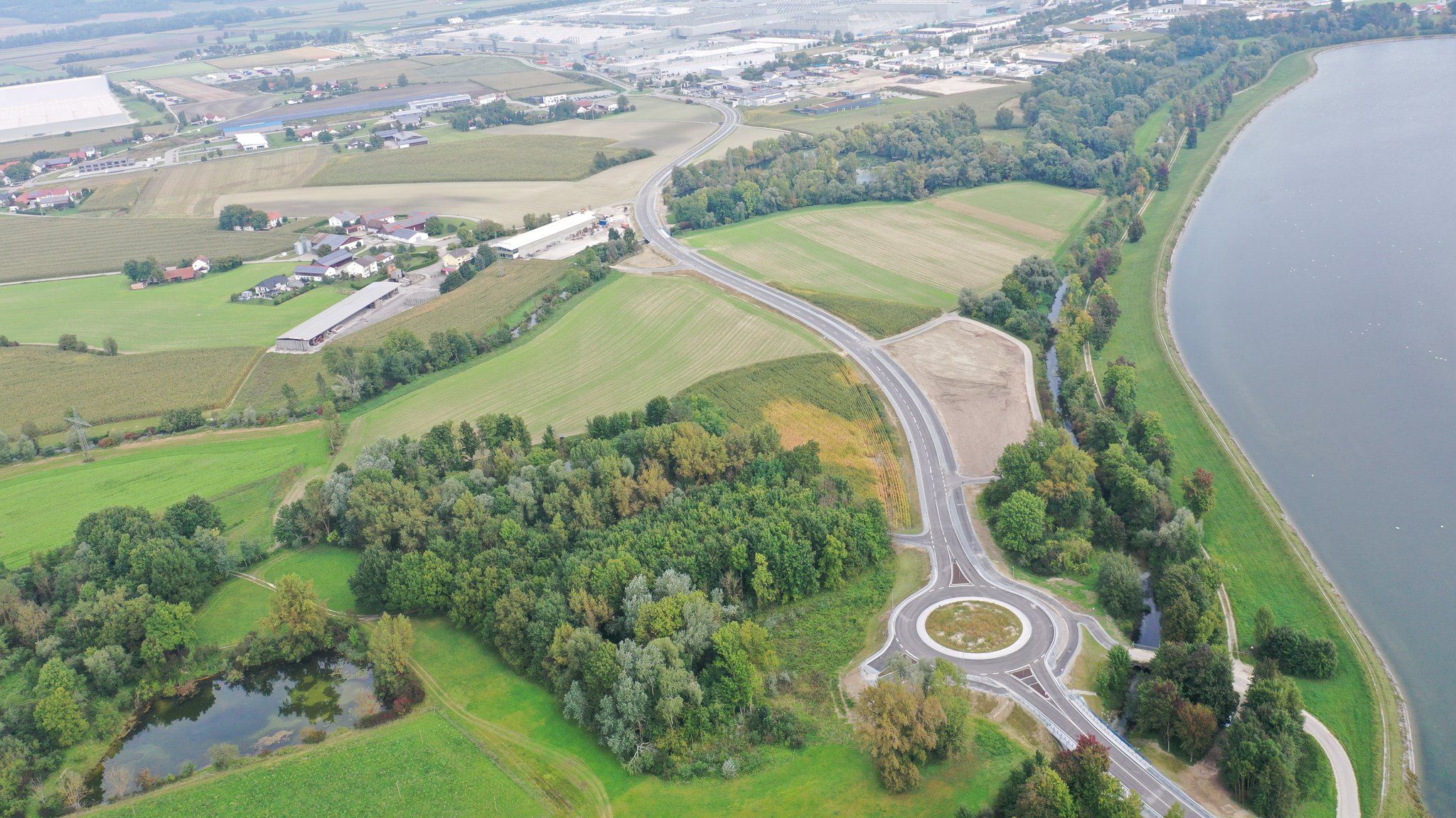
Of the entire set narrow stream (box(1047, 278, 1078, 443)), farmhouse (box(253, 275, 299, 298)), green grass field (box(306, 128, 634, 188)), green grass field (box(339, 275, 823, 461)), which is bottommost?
narrow stream (box(1047, 278, 1078, 443))

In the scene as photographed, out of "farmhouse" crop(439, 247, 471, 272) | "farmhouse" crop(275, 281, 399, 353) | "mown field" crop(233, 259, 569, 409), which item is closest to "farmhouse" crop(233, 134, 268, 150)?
"farmhouse" crop(439, 247, 471, 272)

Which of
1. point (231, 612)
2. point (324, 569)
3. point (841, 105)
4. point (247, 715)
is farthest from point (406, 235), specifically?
point (841, 105)

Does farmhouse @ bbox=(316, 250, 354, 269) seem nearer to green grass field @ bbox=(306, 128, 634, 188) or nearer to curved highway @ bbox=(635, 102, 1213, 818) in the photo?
green grass field @ bbox=(306, 128, 634, 188)

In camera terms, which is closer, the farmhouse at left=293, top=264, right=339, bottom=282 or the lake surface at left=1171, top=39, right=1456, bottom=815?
the lake surface at left=1171, top=39, right=1456, bottom=815

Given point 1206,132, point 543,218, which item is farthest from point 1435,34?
point 543,218

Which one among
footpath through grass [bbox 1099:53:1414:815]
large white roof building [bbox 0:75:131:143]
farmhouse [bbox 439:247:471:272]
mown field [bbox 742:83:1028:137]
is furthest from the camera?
large white roof building [bbox 0:75:131:143]

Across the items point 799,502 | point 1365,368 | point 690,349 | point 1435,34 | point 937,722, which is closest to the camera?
point 937,722

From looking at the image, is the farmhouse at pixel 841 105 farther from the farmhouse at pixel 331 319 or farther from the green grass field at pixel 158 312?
the green grass field at pixel 158 312

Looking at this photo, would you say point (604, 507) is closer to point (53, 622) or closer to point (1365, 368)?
point (53, 622)
